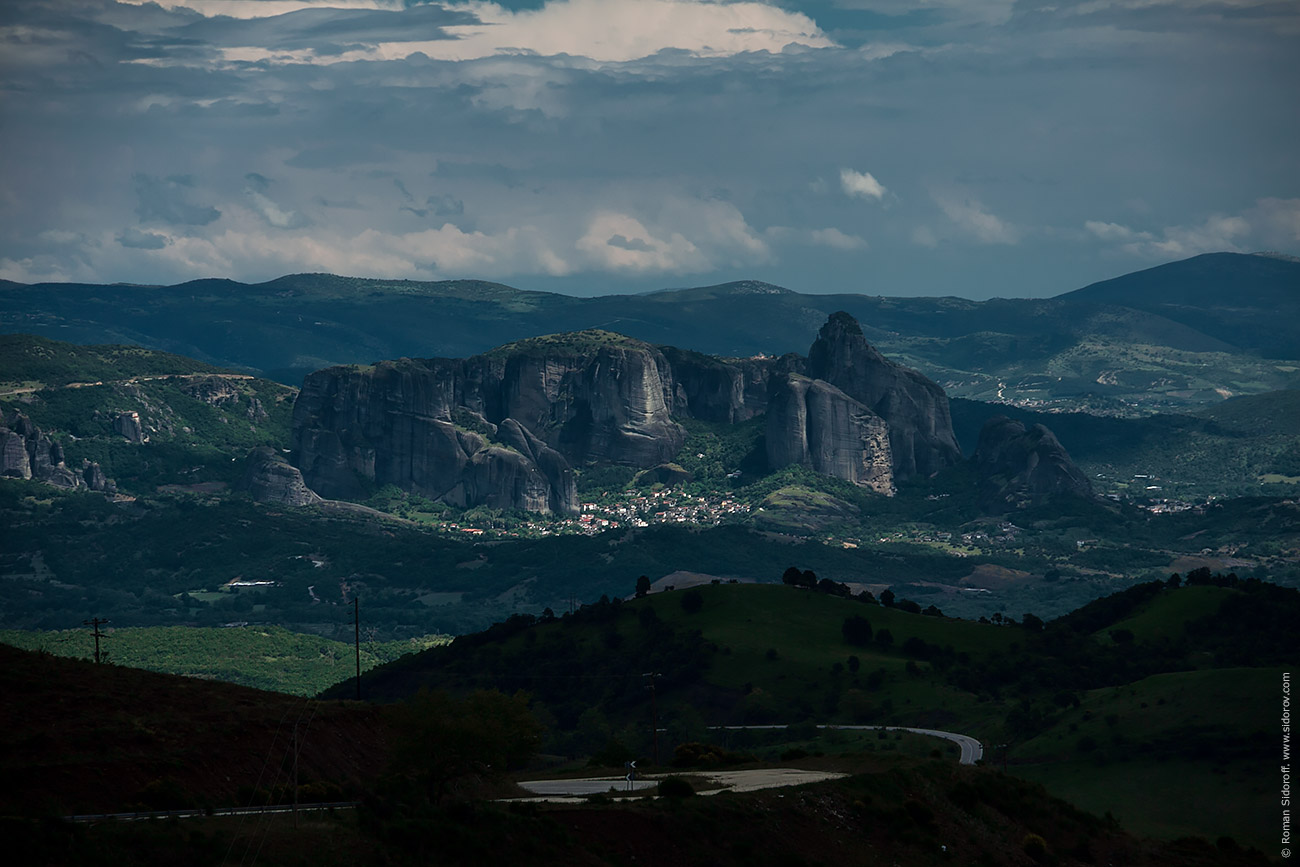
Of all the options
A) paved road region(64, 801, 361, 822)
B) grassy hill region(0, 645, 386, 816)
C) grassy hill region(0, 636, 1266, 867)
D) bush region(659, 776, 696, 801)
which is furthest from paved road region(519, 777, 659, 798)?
paved road region(64, 801, 361, 822)

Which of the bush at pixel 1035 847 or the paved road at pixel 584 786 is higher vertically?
the paved road at pixel 584 786

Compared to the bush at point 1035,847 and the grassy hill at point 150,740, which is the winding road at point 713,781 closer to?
the grassy hill at point 150,740

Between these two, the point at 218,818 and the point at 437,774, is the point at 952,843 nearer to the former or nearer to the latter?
the point at 437,774

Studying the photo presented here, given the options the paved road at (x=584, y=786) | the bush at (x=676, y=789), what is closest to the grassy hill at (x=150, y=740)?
the paved road at (x=584, y=786)

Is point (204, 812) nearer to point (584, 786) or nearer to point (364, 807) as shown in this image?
point (364, 807)

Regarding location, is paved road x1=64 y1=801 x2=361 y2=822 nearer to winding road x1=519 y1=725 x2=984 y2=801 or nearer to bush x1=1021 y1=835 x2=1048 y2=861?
winding road x1=519 y1=725 x2=984 y2=801

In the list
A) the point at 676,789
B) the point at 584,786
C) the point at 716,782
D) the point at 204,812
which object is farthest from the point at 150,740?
the point at 716,782

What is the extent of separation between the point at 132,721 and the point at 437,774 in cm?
1892

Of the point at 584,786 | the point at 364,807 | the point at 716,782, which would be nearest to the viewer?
the point at 364,807

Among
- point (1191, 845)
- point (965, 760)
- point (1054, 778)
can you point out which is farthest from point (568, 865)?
point (1054, 778)

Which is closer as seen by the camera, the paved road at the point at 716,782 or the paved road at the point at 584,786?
the paved road at the point at 716,782

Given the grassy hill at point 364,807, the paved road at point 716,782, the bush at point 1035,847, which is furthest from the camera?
the bush at point 1035,847

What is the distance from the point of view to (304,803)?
317 feet

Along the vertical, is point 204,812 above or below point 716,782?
above
